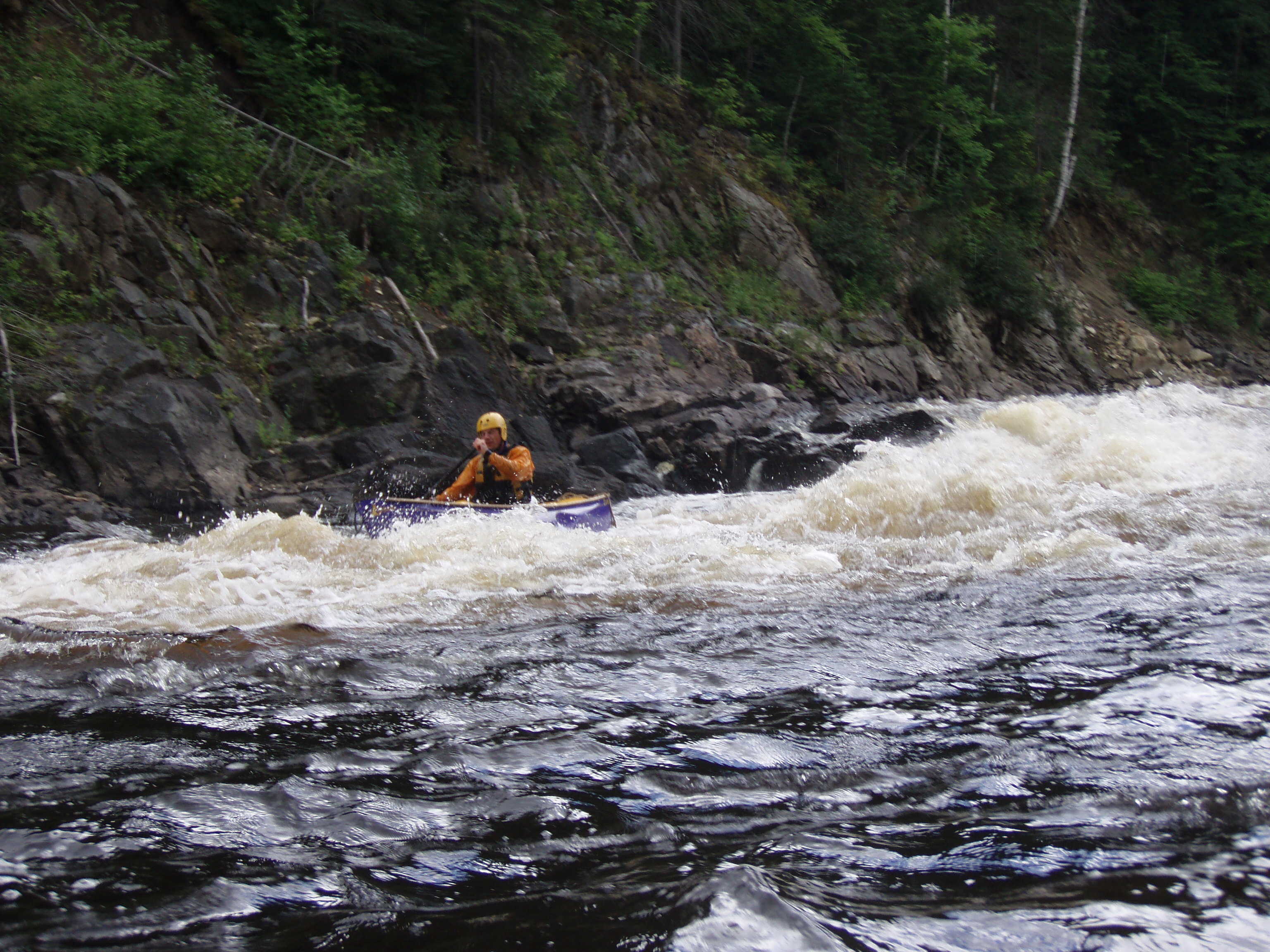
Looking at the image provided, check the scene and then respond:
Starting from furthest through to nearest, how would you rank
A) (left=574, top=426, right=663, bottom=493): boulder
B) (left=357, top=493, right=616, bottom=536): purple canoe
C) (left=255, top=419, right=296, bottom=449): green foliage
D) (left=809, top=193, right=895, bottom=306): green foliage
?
(left=809, top=193, right=895, bottom=306): green foliage
(left=574, top=426, right=663, bottom=493): boulder
(left=255, top=419, right=296, bottom=449): green foliage
(left=357, top=493, right=616, bottom=536): purple canoe

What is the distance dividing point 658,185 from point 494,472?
12.1m

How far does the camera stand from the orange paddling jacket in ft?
30.2

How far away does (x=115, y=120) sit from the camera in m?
11.5

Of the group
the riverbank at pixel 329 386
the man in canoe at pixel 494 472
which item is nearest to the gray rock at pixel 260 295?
the riverbank at pixel 329 386

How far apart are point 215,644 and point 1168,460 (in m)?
9.78

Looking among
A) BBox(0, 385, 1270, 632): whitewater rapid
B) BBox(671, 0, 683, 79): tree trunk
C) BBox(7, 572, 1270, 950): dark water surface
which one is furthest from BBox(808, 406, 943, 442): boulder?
BBox(671, 0, 683, 79): tree trunk

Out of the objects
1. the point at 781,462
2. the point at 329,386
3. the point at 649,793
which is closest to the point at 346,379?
the point at 329,386

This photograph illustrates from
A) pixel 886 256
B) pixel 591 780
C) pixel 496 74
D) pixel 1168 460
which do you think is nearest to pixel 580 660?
pixel 591 780

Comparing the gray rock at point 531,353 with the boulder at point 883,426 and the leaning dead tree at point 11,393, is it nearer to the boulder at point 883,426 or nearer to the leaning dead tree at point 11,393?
the boulder at point 883,426

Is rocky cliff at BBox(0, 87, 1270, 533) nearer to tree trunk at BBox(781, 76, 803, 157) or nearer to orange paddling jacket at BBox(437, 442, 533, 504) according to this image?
orange paddling jacket at BBox(437, 442, 533, 504)

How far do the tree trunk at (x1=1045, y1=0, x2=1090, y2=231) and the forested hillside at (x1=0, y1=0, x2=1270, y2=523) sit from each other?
11 centimetres

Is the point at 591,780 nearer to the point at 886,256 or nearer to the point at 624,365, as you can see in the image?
the point at 624,365

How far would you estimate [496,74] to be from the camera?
1633cm

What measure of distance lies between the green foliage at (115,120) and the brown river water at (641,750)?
6.02 m
